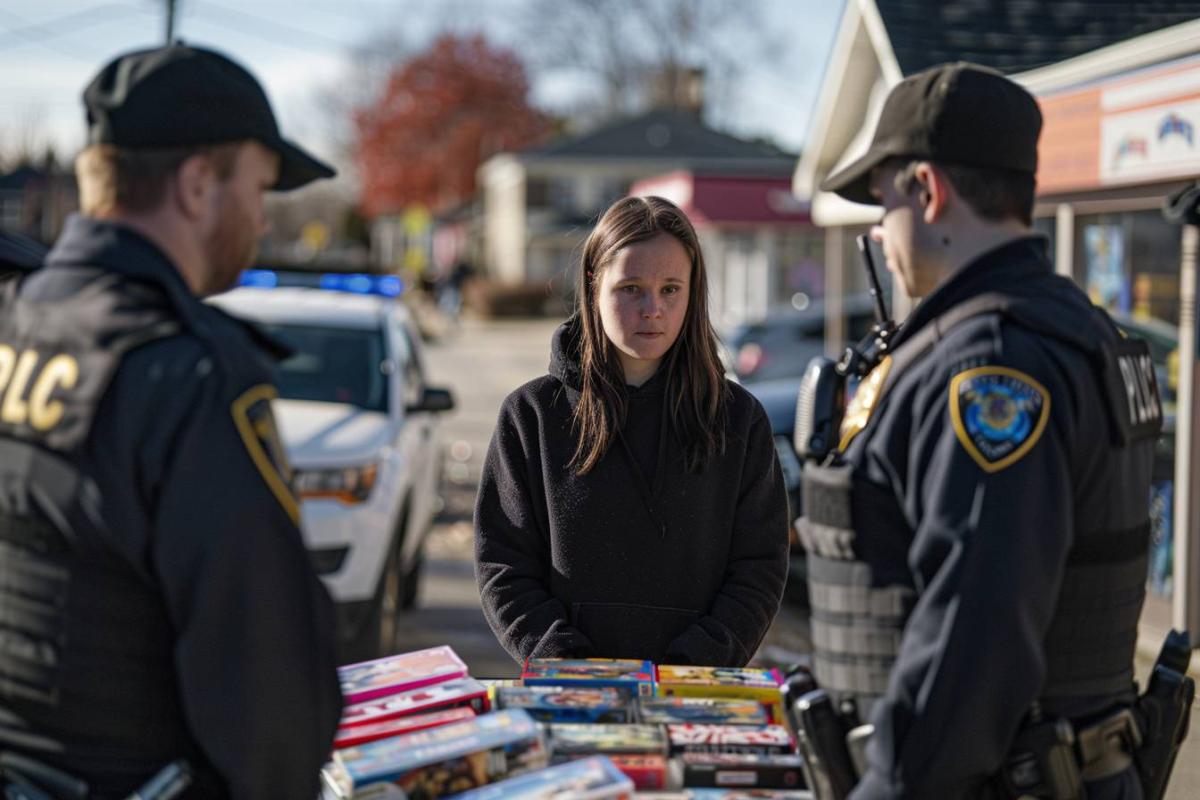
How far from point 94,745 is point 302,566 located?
0.41m

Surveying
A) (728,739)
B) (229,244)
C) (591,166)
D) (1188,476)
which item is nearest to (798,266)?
(1188,476)

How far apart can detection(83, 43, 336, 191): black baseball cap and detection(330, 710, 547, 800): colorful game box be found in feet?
3.28

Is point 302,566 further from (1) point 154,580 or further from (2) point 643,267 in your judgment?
(2) point 643,267

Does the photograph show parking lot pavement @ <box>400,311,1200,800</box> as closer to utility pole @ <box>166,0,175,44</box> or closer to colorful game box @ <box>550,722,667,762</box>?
colorful game box @ <box>550,722,667,762</box>

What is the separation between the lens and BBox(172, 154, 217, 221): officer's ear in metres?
2.18

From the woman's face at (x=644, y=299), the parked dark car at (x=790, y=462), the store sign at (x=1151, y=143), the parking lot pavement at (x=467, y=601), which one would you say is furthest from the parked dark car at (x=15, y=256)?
the store sign at (x=1151, y=143)

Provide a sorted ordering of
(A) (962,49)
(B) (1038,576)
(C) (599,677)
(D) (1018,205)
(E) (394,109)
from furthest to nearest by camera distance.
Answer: (E) (394,109), (A) (962,49), (C) (599,677), (D) (1018,205), (B) (1038,576)

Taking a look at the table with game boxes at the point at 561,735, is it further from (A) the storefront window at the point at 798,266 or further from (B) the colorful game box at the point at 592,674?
(A) the storefront window at the point at 798,266

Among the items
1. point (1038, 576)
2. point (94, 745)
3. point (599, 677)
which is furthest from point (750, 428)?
point (94, 745)

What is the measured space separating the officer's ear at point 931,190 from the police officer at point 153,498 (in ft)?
3.69

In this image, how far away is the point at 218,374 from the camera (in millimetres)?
2066

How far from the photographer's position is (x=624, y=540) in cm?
340

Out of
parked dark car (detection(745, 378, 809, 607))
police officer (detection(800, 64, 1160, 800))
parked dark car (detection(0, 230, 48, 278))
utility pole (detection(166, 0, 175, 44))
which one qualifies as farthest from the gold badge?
utility pole (detection(166, 0, 175, 44))

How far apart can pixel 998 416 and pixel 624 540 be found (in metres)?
1.32
